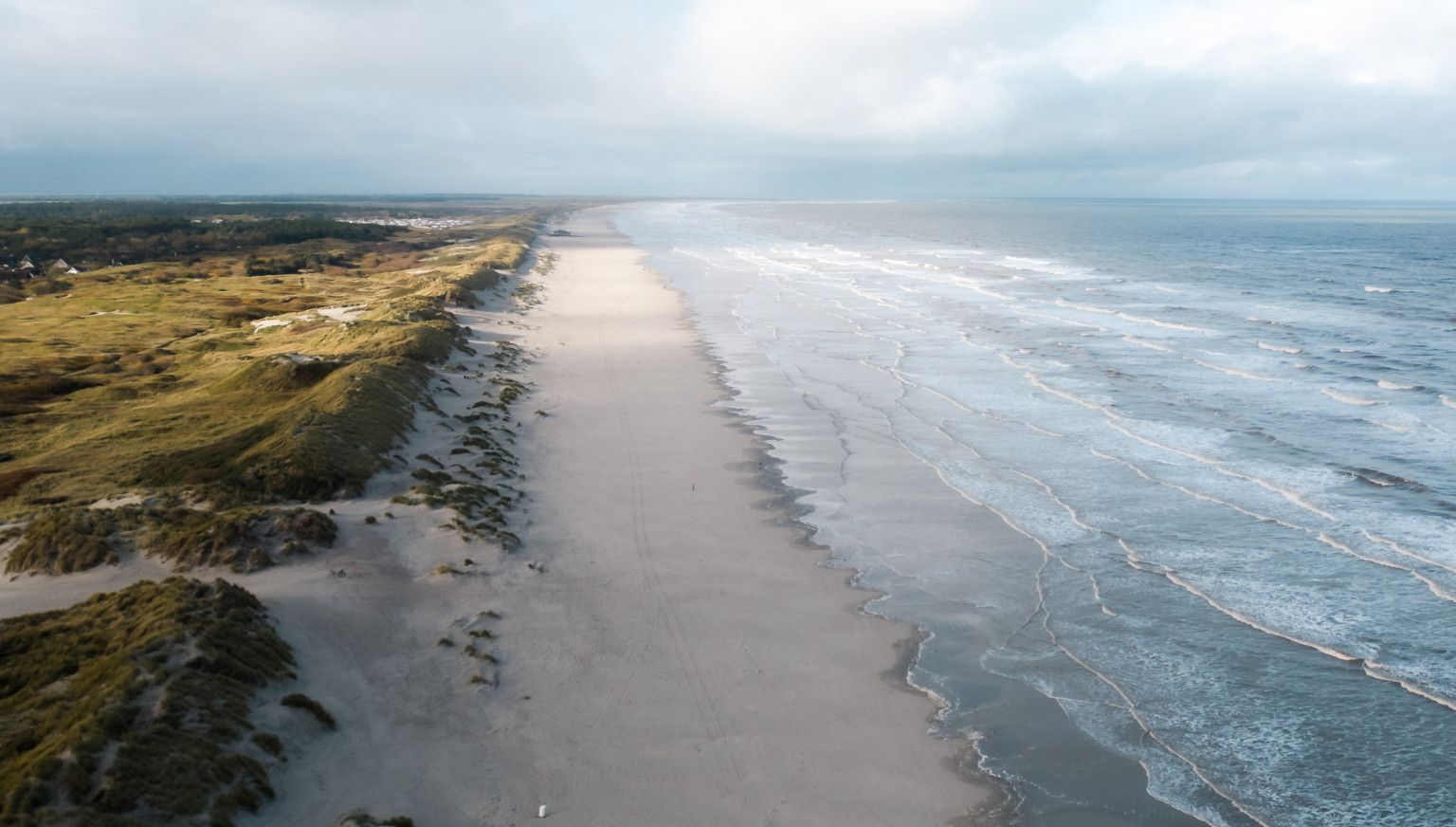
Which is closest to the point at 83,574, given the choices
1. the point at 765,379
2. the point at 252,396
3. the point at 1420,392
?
the point at 252,396

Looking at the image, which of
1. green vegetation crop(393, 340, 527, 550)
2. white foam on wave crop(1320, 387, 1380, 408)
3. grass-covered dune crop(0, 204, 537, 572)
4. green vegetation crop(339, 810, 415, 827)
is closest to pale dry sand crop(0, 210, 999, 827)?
green vegetation crop(339, 810, 415, 827)

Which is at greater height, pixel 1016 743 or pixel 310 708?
pixel 310 708

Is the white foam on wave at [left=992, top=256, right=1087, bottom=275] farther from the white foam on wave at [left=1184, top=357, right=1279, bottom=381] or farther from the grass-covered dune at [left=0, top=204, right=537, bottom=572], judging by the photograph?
the grass-covered dune at [left=0, top=204, right=537, bottom=572]

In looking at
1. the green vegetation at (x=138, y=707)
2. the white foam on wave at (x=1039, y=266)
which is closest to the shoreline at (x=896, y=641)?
the green vegetation at (x=138, y=707)

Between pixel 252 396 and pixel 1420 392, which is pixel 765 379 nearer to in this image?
pixel 252 396

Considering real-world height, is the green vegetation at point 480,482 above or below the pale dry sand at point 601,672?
above

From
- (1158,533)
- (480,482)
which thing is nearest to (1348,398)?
(1158,533)

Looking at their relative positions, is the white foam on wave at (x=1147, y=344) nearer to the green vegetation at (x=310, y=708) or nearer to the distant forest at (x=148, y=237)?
the green vegetation at (x=310, y=708)

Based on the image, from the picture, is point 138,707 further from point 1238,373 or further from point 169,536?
point 1238,373
